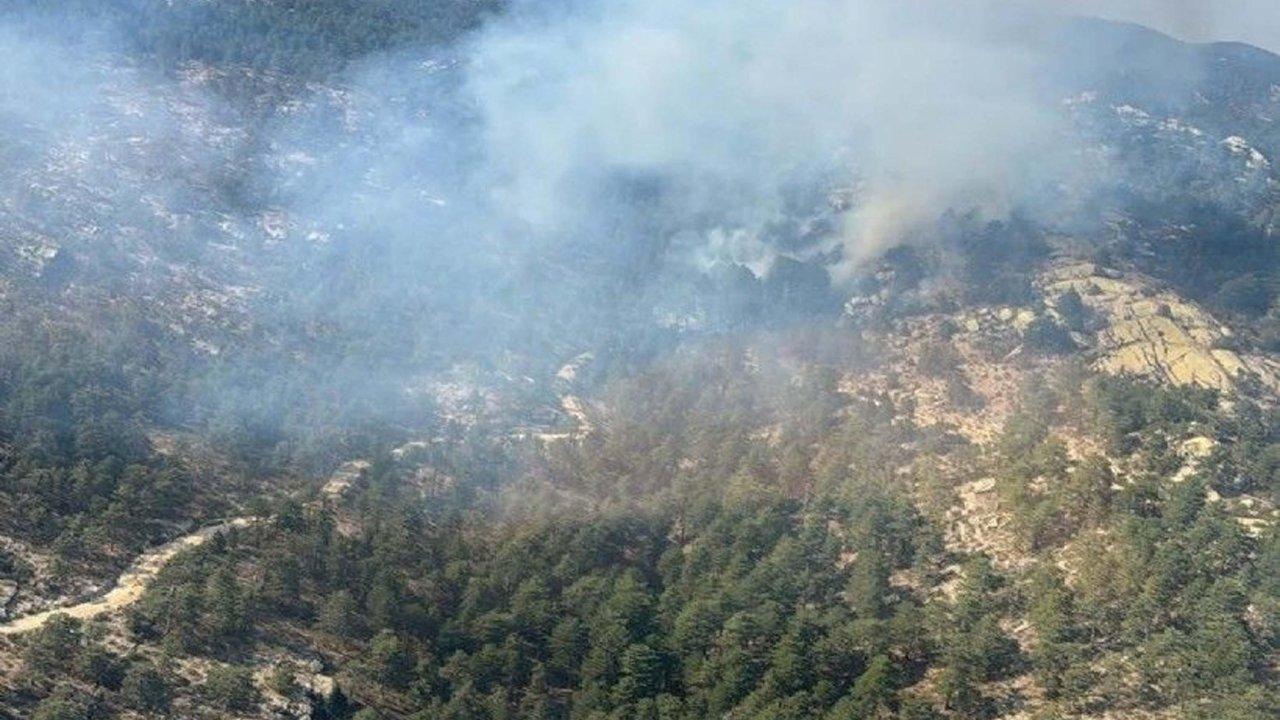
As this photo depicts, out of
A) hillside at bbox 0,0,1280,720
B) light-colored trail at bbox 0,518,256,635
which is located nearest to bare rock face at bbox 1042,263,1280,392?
hillside at bbox 0,0,1280,720

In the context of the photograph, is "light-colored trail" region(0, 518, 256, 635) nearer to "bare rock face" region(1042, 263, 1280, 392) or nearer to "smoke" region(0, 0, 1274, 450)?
"smoke" region(0, 0, 1274, 450)

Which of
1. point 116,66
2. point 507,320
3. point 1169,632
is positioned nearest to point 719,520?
point 1169,632

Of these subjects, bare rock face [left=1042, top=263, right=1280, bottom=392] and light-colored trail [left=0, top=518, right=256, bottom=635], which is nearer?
light-colored trail [left=0, top=518, right=256, bottom=635]

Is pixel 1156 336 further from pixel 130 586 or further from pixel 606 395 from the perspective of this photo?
pixel 130 586

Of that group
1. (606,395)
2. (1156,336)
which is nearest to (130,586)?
(606,395)

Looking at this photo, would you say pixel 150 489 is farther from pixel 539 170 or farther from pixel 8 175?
pixel 539 170

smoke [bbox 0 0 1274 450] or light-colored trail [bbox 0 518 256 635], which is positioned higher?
smoke [bbox 0 0 1274 450]
